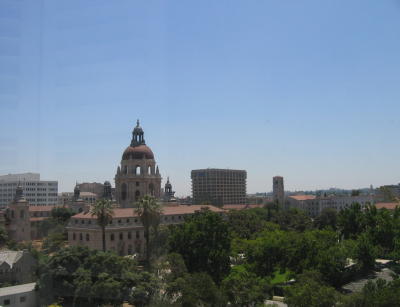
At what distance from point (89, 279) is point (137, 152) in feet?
127

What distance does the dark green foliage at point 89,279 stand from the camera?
106 feet

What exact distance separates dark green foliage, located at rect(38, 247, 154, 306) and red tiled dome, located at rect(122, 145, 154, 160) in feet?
110

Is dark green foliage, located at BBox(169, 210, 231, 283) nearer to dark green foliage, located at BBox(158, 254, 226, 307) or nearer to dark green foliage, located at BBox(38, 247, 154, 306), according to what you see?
dark green foliage, located at BBox(38, 247, 154, 306)

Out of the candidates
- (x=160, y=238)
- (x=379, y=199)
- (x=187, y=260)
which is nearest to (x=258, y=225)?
(x=160, y=238)

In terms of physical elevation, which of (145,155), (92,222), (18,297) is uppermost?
(145,155)

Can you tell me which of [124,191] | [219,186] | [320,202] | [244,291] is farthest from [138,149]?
[219,186]

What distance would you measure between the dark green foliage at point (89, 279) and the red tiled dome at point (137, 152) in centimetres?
3365

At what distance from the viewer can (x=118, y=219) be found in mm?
57344

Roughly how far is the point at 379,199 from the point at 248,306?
362 ft

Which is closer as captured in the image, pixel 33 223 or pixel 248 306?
pixel 248 306

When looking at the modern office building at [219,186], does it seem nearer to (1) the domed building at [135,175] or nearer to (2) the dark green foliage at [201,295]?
(1) the domed building at [135,175]

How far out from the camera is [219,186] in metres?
150

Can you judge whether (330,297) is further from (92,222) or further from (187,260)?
(92,222)

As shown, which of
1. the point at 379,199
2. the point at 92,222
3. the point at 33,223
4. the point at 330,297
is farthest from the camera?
the point at 379,199
